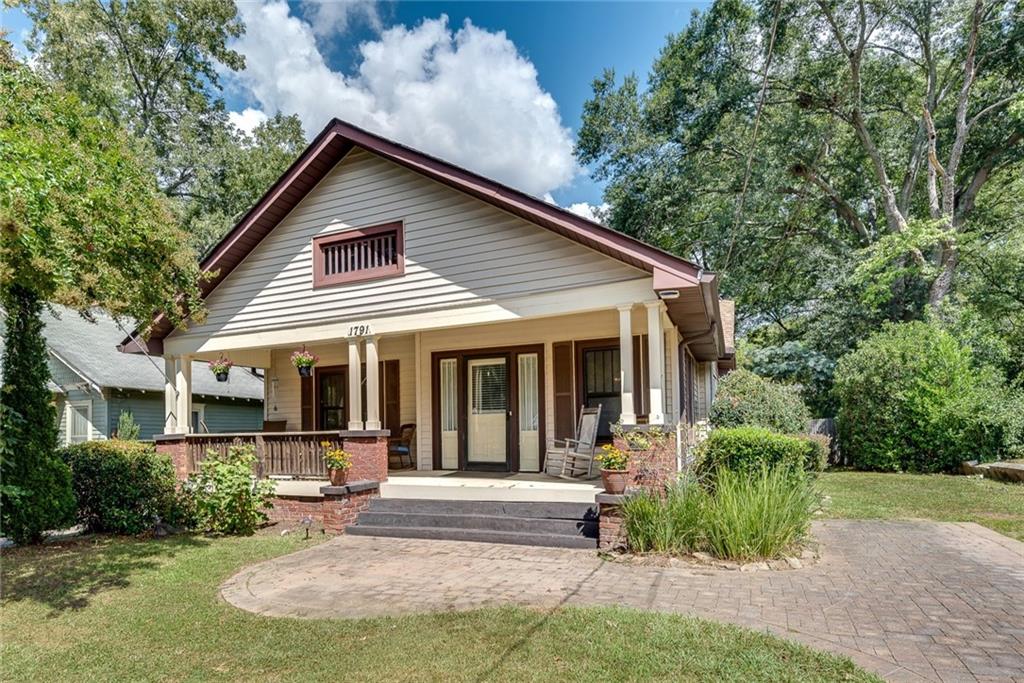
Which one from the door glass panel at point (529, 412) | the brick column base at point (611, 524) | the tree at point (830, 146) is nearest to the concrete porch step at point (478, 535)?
the brick column base at point (611, 524)

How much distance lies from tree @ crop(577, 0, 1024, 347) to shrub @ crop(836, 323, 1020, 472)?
303 centimetres

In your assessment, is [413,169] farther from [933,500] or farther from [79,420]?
[79,420]

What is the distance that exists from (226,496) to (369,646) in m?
4.74

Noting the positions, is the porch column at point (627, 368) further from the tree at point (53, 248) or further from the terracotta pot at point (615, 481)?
the tree at point (53, 248)

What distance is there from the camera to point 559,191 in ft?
88.6

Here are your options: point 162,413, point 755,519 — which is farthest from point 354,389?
point 162,413

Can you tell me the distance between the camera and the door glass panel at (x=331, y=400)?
39.2 feet

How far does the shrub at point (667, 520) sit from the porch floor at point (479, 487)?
2.99ft

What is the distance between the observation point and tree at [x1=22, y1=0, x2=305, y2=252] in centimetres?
2031

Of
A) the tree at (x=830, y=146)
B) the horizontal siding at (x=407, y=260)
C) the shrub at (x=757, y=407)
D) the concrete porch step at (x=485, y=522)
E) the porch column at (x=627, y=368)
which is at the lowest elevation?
the concrete porch step at (x=485, y=522)

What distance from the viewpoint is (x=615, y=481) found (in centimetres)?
660

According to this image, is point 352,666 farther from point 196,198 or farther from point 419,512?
point 196,198

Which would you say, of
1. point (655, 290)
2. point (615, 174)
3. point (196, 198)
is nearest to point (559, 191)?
point (615, 174)

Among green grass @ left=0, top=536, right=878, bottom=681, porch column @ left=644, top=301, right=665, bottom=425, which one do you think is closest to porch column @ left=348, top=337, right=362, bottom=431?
green grass @ left=0, top=536, right=878, bottom=681
